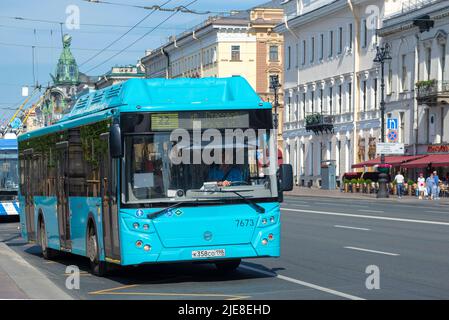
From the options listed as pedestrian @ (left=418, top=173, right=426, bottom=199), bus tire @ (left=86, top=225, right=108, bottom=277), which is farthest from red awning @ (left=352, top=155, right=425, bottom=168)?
bus tire @ (left=86, top=225, right=108, bottom=277)

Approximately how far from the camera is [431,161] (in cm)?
6084

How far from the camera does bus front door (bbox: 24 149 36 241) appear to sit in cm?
2168

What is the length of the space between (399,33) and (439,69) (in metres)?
6.37

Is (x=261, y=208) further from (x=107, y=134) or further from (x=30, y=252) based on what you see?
(x=30, y=252)

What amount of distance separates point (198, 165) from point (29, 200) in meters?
8.37

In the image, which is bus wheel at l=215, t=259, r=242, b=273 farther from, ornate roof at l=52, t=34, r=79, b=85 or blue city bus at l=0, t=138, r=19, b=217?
ornate roof at l=52, t=34, r=79, b=85

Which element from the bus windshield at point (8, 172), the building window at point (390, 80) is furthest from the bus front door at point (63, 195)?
the building window at point (390, 80)

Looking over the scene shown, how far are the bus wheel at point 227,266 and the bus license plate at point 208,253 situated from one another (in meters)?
1.37

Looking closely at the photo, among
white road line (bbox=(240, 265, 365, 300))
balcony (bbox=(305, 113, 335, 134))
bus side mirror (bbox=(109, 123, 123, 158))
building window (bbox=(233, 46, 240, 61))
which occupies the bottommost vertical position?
white road line (bbox=(240, 265, 365, 300))

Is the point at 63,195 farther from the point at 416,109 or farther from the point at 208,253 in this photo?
the point at 416,109

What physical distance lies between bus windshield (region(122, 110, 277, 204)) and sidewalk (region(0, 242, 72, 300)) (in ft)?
5.41

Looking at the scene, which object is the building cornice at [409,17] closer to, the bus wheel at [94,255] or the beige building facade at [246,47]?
the beige building facade at [246,47]

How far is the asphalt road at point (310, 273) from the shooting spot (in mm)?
13414
